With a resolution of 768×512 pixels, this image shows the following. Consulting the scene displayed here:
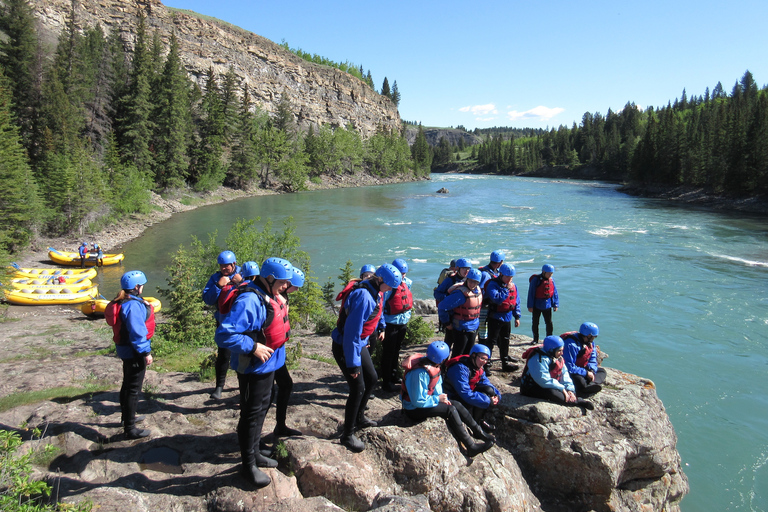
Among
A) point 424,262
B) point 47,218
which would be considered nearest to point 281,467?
point 424,262

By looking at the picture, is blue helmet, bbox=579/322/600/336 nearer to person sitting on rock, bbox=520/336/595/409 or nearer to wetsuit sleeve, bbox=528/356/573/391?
person sitting on rock, bbox=520/336/595/409

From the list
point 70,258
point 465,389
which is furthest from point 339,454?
point 70,258

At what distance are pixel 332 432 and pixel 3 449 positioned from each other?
124 inches

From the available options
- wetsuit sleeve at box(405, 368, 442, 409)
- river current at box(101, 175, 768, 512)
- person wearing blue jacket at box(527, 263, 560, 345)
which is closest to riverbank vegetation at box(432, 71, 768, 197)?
river current at box(101, 175, 768, 512)

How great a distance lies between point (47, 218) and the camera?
25078mm

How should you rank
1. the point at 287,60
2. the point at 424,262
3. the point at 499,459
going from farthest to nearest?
1. the point at 287,60
2. the point at 424,262
3. the point at 499,459

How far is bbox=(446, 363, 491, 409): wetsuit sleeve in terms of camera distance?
18.1ft

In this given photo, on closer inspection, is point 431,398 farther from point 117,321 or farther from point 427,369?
point 117,321

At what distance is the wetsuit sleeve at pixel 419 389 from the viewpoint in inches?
196

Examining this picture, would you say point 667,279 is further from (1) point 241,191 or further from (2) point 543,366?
(1) point 241,191

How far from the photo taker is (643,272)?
21.8 metres

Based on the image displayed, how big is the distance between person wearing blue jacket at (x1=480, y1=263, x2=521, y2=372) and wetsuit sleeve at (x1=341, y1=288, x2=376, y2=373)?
349 centimetres

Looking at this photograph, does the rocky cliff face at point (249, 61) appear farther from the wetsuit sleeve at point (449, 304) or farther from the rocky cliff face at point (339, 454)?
the wetsuit sleeve at point (449, 304)

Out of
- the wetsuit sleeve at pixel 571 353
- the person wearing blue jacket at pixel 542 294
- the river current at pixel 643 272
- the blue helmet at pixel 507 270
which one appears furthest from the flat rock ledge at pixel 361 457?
the river current at pixel 643 272
